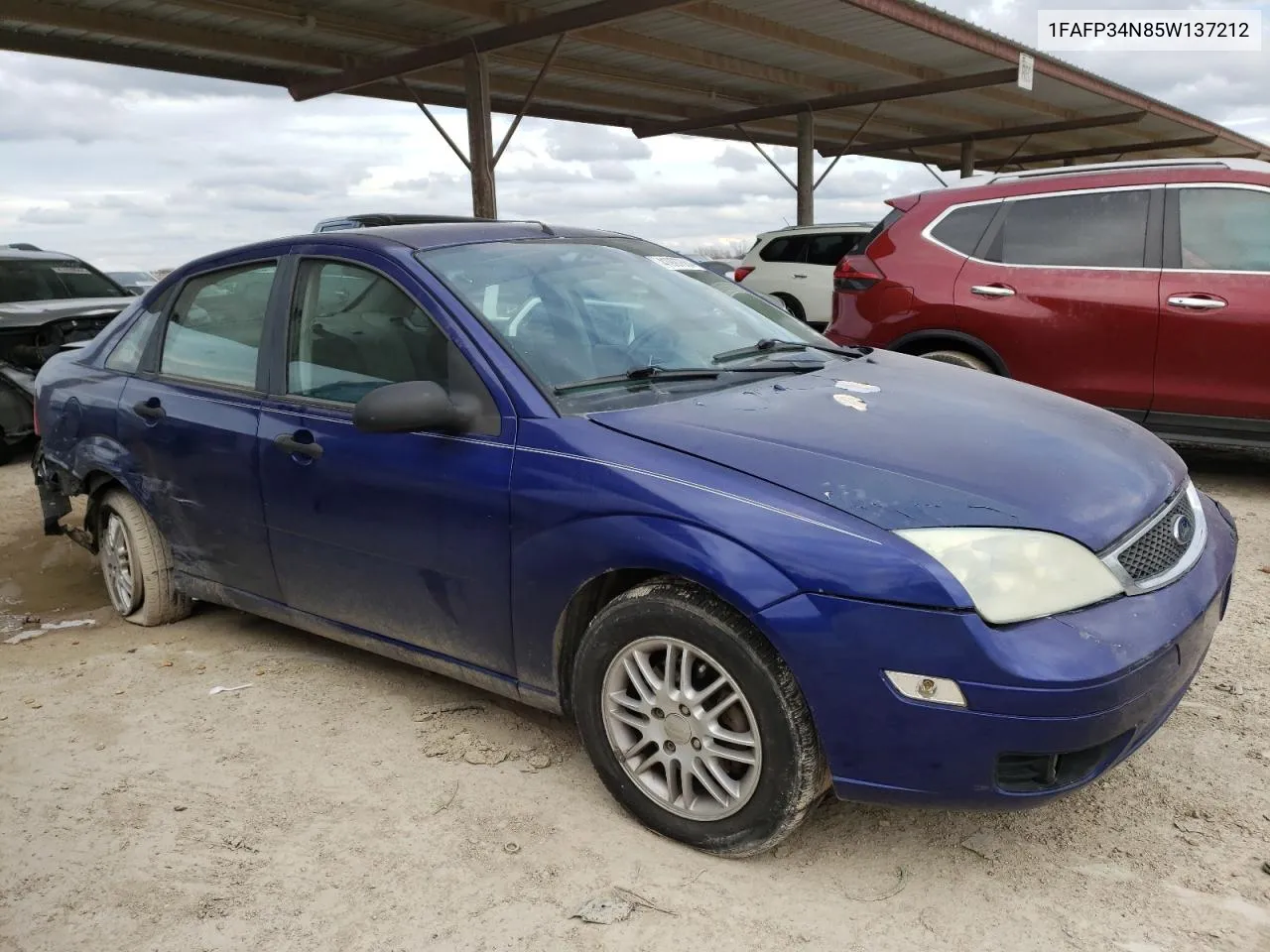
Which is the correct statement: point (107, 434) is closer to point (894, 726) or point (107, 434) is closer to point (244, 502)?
point (244, 502)

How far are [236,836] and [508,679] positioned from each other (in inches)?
33.2

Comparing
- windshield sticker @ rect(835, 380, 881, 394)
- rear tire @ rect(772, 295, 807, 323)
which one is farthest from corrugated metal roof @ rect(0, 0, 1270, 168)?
windshield sticker @ rect(835, 380, 881, 394)

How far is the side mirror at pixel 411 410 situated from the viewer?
2908mm

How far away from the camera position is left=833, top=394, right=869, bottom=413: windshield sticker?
2923mm

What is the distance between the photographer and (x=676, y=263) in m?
3.99

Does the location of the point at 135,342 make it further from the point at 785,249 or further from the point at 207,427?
the point at 785,249

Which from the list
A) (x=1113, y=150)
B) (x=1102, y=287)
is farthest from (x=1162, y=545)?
(x=1113, y=150)

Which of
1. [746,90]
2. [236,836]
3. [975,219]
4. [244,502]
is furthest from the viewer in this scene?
[746,90]

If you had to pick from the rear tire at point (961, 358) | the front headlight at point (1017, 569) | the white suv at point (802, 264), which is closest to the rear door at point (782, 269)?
the white suv at point (802, 264)

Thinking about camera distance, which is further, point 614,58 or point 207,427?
point 614,58

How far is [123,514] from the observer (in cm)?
440

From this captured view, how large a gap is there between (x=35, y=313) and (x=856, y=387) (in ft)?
23.8

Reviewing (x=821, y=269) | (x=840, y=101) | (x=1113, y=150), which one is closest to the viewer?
(x=821, y=269)

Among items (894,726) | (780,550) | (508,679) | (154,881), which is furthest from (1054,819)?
(154,881)
